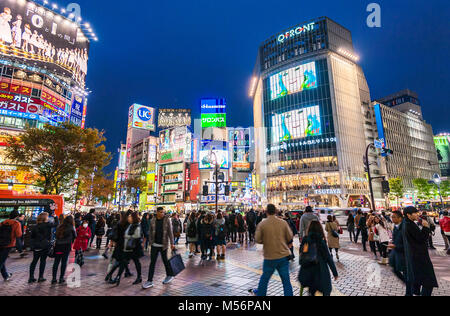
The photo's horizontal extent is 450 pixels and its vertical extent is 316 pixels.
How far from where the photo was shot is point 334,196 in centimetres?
5972

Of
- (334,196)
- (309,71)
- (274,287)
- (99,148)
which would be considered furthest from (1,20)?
(334,196)

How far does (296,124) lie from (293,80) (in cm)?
1412

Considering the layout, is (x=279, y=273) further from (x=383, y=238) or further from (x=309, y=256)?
(x=383, y=238)

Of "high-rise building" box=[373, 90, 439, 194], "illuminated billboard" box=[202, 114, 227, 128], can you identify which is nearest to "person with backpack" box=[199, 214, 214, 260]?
"illuminated billboard" box=[202, 114, 227, 128]

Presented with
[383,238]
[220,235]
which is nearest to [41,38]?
[220,235]

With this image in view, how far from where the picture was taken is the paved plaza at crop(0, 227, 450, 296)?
18.8ft

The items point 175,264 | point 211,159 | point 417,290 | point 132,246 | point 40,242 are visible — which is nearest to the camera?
point 417,290

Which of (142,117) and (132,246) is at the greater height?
(142,117)

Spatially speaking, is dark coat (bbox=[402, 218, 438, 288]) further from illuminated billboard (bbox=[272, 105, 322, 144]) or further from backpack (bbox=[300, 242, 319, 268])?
illuminated billboard (bbox=[272, 105, 322, 144])

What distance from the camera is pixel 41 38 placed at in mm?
→ 45781

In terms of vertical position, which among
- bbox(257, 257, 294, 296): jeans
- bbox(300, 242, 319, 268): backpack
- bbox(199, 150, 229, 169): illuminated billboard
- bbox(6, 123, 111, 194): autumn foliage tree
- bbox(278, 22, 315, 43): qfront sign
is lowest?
bbox(257, 257, 294, 296): jeans

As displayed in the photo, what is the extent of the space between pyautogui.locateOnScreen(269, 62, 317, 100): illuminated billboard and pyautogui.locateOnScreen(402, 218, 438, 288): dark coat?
71398 mm
